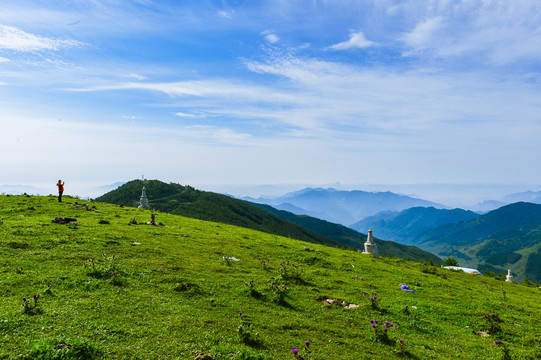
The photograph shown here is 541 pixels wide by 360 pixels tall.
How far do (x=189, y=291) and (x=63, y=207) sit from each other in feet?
93.2

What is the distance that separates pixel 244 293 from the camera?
1602 centimetres

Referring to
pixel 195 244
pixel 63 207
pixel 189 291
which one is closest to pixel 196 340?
pixel 189 291

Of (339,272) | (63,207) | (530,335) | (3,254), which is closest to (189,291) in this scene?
(3,254)

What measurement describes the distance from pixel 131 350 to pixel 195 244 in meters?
16.6

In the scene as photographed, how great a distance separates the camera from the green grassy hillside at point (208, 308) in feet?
32.8

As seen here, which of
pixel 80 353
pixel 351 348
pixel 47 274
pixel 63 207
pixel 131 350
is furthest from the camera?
A: pixel 63 207

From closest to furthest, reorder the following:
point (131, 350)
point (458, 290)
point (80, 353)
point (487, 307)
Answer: point (80, 353), point (131, 350), point (487, 307), point (458, 290)

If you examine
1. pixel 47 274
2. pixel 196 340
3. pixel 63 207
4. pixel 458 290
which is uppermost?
pixel 63 207

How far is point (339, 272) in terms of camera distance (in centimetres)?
2520

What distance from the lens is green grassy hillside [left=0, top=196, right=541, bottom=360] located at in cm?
1001

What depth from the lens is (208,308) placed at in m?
13.5

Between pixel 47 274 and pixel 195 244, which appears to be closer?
pixel 47 274

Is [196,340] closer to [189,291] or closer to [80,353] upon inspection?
[80,353]

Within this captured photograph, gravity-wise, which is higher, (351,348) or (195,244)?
(195,244)
